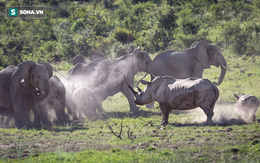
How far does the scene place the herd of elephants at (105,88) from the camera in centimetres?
1531

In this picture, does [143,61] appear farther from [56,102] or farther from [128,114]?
[56,102]

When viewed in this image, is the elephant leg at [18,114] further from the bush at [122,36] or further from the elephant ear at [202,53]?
the bush at [122,36]

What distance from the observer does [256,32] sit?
3362 centimetres

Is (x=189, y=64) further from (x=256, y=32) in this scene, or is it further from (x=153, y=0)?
(x=153, y=0)

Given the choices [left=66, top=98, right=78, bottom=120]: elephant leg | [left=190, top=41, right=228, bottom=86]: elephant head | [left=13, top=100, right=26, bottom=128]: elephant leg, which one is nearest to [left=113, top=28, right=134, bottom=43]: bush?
[left=190, top=41, right=228, bottom=86]: elephant head

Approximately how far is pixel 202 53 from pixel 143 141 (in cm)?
905

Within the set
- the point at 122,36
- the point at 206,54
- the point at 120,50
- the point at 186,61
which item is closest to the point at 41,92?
the point at 186,61

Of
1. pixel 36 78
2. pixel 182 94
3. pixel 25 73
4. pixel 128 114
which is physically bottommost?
pixel 128 114

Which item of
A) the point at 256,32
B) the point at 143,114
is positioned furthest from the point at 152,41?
the point at 143,114

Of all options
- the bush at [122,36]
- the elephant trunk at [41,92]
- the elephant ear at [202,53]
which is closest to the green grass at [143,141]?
the elephant trunk at [41,92]

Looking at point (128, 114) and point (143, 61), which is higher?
point (143, 61)

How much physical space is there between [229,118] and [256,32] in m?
19.4

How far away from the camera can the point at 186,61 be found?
69.3 feet

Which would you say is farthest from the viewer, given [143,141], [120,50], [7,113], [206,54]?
[120,50]
